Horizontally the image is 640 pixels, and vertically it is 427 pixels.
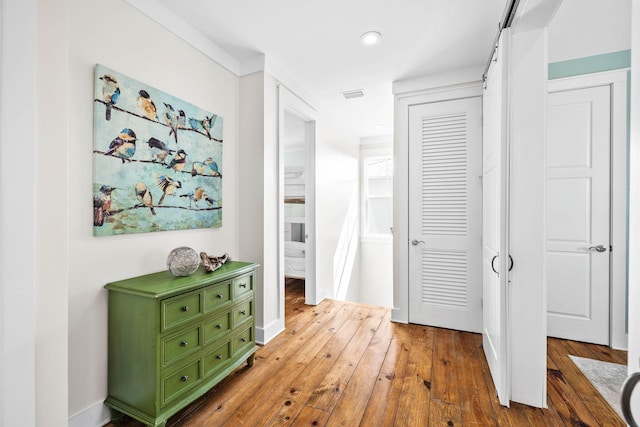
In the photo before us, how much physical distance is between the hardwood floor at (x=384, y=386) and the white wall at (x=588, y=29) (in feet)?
8.34

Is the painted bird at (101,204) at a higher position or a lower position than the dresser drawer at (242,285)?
higher

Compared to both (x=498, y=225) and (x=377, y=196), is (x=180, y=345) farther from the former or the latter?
(x=377, y=196)

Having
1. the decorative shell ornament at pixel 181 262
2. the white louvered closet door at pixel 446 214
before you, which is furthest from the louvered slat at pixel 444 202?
the decorative shell ornament at pixel 181 262

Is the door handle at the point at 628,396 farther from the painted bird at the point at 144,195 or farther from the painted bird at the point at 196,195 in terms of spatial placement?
the painted bird at the point at 196,195

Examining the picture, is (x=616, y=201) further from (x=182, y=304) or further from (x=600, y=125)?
(x=182, y=304)

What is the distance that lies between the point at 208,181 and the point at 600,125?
340 cm

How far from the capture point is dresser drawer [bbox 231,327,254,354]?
2.11 metres

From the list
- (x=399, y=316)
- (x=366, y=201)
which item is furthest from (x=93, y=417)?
(x=366, y=201)

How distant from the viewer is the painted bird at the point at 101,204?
1.62 meters

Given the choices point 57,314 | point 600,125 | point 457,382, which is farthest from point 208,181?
point 600,125

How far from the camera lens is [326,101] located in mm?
3697

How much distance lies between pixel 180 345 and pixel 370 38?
2555 mm

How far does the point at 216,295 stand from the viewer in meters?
1.94

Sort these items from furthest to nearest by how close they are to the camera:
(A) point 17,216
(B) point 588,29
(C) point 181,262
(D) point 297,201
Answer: (D) point 297,201, (B) point 588,29, (C) point 181,262, (A) point 17,216
